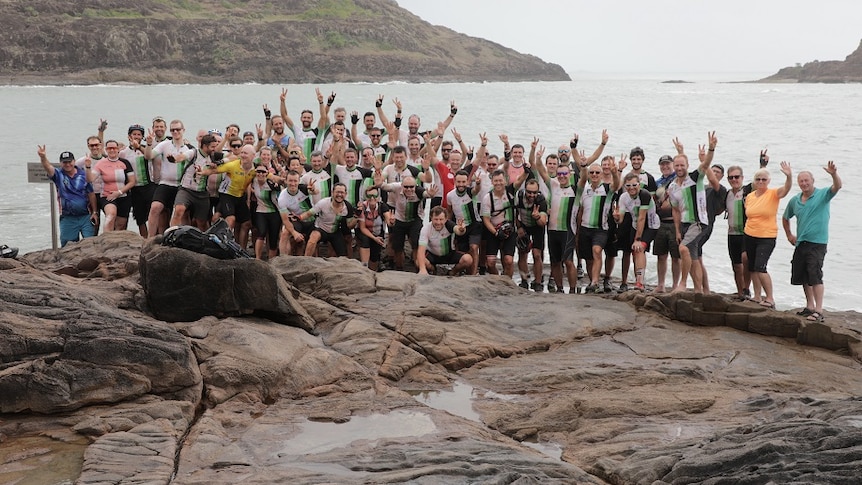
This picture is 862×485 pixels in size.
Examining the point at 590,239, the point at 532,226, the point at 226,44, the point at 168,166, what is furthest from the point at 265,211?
the point at 226,44

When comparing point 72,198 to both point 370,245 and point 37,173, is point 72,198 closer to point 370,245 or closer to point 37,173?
point 37,173

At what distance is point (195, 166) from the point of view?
14125 millimetres

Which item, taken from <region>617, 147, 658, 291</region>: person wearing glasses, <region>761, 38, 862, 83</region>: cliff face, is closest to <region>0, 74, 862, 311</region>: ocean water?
<region>617, 147, 658, 291</region>: person wearing glasses

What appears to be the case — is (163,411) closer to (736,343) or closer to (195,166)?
(736,343)

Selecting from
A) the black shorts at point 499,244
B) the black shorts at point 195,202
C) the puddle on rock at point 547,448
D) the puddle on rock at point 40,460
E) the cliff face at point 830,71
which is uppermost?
the cliff face at point 830,71

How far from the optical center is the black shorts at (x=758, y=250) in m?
12.1

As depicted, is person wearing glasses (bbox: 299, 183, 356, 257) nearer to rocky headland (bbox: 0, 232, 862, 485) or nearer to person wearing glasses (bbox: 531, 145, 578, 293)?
rocky headland (bbox: 0, 232, 862, 485)

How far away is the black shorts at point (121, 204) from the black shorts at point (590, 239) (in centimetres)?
722

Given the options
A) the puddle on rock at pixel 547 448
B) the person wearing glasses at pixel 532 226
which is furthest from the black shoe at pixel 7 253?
the person wearing glasses at pixel 532 226

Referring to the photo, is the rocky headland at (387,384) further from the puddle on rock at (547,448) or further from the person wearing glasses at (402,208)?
the person wearing glasses at (402,208)

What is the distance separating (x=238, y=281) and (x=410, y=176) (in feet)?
16.3

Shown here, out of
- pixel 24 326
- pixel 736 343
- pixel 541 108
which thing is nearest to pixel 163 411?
pixel 24 326

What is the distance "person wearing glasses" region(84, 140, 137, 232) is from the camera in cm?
1419

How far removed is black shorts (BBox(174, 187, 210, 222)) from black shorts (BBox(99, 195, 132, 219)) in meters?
0.95
